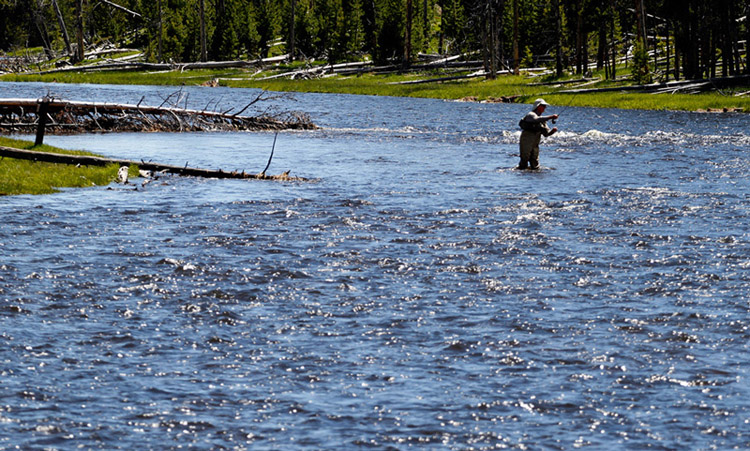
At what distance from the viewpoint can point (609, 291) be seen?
13.0 metres

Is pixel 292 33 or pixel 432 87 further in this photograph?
pixel 292 33

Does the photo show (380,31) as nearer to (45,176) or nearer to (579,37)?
(579,37)

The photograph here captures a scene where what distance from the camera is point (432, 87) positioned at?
77.4m

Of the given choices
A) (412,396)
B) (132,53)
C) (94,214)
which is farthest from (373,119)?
(132,53)

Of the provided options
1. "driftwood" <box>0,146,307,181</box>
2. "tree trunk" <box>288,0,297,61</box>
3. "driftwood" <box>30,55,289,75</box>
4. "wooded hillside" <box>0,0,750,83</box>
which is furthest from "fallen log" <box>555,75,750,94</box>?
"driftwood" <box>30,55,289,75</box>

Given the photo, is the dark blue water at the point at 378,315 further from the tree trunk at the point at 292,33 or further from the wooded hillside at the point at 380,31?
the tree trunk at the point at 292,33

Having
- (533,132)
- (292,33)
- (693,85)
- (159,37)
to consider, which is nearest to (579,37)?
(693,85)

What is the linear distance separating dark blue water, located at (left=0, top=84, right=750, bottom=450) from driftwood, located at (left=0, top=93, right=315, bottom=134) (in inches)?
550

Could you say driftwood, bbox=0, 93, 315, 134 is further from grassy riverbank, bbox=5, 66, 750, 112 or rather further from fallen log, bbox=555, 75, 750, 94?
fallen log, bbox=555, 75, 750, 94

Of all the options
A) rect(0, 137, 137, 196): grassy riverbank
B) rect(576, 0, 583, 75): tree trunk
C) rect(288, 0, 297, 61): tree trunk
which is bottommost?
rect(0, 137, 137, 196): grassy riverbank

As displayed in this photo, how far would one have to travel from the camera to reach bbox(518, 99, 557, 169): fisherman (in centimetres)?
2586

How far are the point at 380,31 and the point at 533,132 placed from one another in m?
75.6

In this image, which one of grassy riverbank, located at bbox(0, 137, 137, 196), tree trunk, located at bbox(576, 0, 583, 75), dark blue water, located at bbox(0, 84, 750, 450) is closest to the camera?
dark blue water, located at bbox(0, 84, 750, 450)

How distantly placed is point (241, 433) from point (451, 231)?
10019mm
